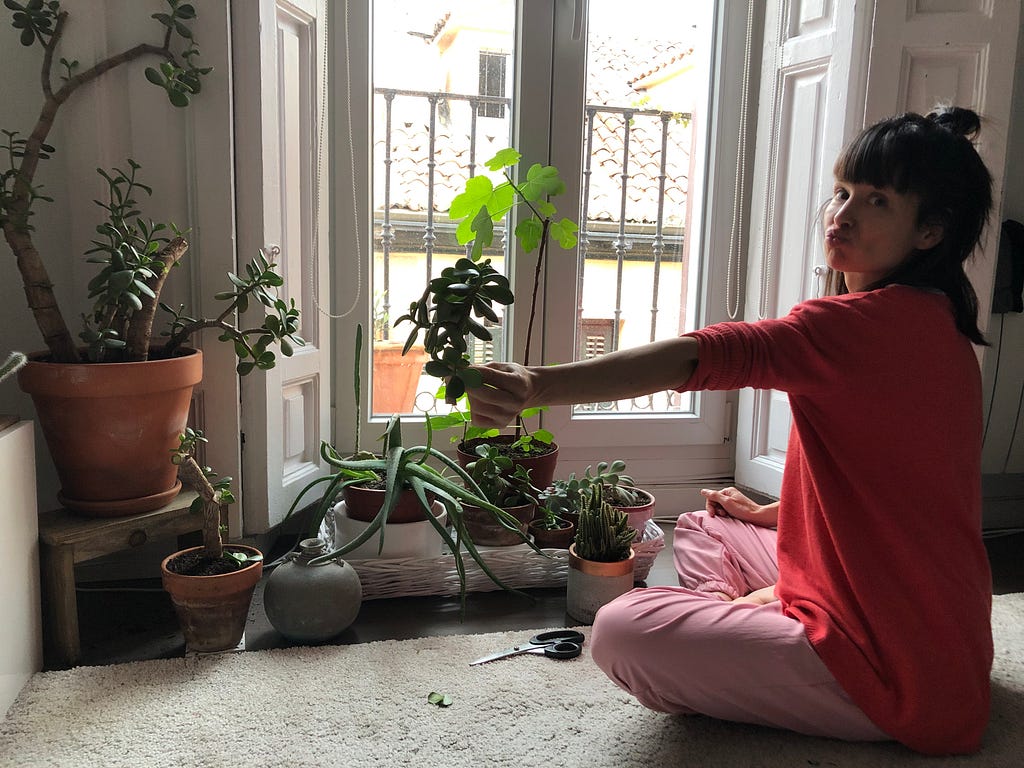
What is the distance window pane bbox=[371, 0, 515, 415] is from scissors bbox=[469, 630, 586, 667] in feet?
3.28

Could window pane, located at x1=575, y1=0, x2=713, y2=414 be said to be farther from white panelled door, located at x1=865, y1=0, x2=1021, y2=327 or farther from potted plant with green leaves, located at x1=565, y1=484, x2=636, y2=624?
potted plant with green leaves, located at x1=565, y1=484, x2=636, y2=624

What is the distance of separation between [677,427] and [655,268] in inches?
20.2

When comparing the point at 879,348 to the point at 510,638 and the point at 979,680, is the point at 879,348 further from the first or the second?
the point at 510,638

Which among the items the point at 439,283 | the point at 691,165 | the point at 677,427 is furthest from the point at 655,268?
the point at 439,283

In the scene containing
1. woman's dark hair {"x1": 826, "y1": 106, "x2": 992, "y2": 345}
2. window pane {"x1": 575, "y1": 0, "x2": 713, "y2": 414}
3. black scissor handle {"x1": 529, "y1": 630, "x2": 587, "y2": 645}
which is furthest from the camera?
window pane {"x1": 575, "y1": 0, "x2": 713, "y2": 414}

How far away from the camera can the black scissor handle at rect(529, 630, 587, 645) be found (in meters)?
1.56

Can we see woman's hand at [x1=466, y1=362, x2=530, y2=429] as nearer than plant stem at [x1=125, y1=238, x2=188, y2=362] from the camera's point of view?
Yes

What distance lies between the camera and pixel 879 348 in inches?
42.0

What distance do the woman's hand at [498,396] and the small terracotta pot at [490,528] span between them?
0.86 meters

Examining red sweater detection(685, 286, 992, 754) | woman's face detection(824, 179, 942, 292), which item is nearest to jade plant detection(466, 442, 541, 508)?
red sweater detection(685, 286, 992, 754)

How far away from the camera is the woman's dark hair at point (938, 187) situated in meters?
1.13

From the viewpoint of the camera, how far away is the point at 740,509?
1.84 meters

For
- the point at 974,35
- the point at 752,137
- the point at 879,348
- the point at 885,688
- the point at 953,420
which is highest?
the point at 974,35

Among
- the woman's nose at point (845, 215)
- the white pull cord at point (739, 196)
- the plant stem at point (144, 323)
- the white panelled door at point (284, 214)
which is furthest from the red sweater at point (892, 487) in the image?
the white pull cord at point (739, 196)
